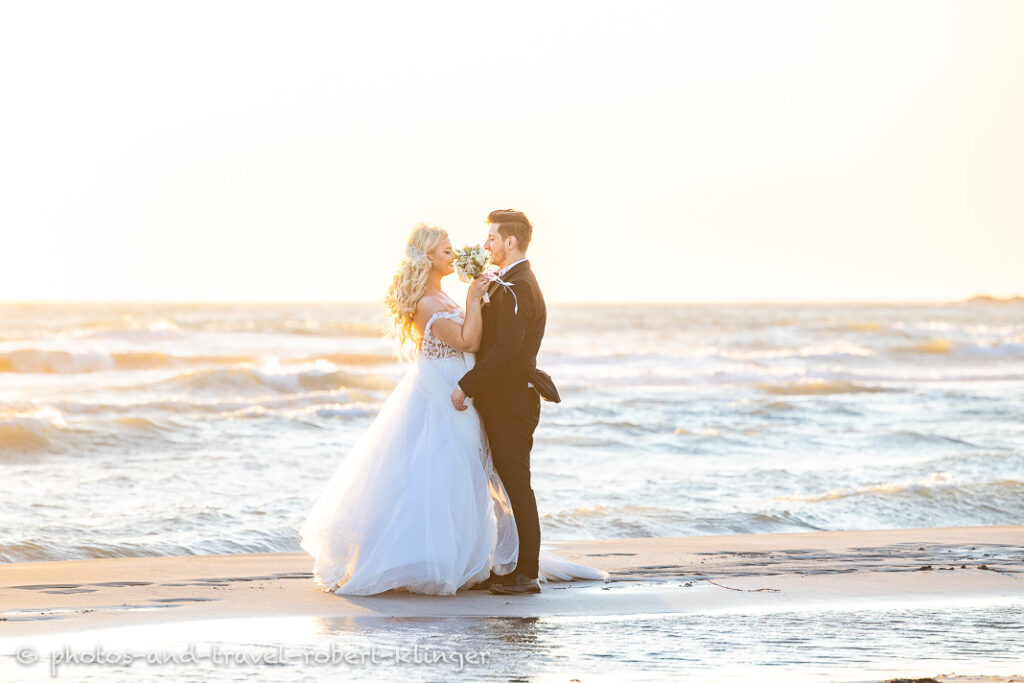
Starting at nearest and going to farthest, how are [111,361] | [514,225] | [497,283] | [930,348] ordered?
[497,283], [514,225], [111,361], [930,348]

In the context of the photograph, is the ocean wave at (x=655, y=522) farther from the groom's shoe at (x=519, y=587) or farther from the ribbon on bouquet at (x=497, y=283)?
the ribbon on bouquet at (x=497, y=283)

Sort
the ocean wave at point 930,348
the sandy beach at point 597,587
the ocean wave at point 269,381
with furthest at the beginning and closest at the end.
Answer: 1. the ocean wave at point 930,348
2. the ocean wave at point 269,381
3. the sandy beach at point 597,587

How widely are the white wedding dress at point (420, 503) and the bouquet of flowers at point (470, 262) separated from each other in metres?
0.28

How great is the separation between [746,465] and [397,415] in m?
6.63

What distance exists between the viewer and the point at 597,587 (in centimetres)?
611

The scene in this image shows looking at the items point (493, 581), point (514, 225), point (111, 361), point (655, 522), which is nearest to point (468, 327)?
point (514, 225)

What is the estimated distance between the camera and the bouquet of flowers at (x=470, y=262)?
5.88 m

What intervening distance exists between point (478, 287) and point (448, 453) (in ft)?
2.70

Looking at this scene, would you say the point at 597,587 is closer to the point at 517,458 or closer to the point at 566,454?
the point at 517,458

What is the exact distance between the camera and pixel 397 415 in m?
6.15

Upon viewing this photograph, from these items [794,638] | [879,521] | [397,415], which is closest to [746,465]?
[879,521]

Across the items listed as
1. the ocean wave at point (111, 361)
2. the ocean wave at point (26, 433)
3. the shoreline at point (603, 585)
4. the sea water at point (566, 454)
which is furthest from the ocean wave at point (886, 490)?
the ocean wave at point (111, 361)

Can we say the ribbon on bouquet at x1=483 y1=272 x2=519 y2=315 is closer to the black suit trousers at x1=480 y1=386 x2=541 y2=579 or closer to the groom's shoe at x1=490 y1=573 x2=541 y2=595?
the black suit trousers at x1=480 y1=386 x2=541 y2=579

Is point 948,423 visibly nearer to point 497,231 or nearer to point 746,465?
point 746,465
